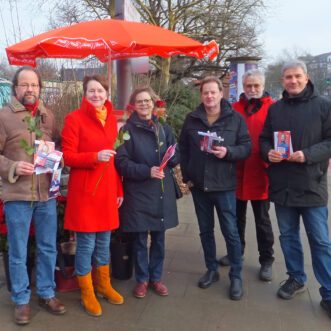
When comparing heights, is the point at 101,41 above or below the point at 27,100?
above

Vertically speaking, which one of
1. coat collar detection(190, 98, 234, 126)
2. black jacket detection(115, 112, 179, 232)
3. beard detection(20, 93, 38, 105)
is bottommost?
black jacket detection(115, 112, 179, 232)

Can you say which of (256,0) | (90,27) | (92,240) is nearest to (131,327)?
(92,240)

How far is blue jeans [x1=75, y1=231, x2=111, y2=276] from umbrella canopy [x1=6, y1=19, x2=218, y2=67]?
7.34 ft

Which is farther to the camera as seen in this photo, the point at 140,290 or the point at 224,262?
the point at 224,262

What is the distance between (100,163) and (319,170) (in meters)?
1.92

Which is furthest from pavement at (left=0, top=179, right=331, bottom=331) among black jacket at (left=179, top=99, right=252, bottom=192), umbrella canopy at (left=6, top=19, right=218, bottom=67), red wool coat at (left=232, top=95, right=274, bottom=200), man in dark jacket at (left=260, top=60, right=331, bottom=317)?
umbrella canopy at (left=6, top=19, right=218, bottom=67)

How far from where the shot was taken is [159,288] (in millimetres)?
3281

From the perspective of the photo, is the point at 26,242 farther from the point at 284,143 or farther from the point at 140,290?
the point at 284,143

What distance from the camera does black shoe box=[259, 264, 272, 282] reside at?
3.55 metres

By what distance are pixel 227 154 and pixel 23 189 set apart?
1767 millimetres

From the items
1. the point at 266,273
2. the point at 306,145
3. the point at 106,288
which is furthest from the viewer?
the point at 266,273

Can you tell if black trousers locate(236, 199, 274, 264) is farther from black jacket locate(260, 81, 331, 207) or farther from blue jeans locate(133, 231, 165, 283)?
blue jeans locate(133, 231, 165, 283)

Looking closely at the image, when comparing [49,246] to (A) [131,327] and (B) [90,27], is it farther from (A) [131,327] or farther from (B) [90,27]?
(B) [90,27]

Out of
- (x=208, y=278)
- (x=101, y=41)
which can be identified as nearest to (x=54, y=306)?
(x=208, y=278)
